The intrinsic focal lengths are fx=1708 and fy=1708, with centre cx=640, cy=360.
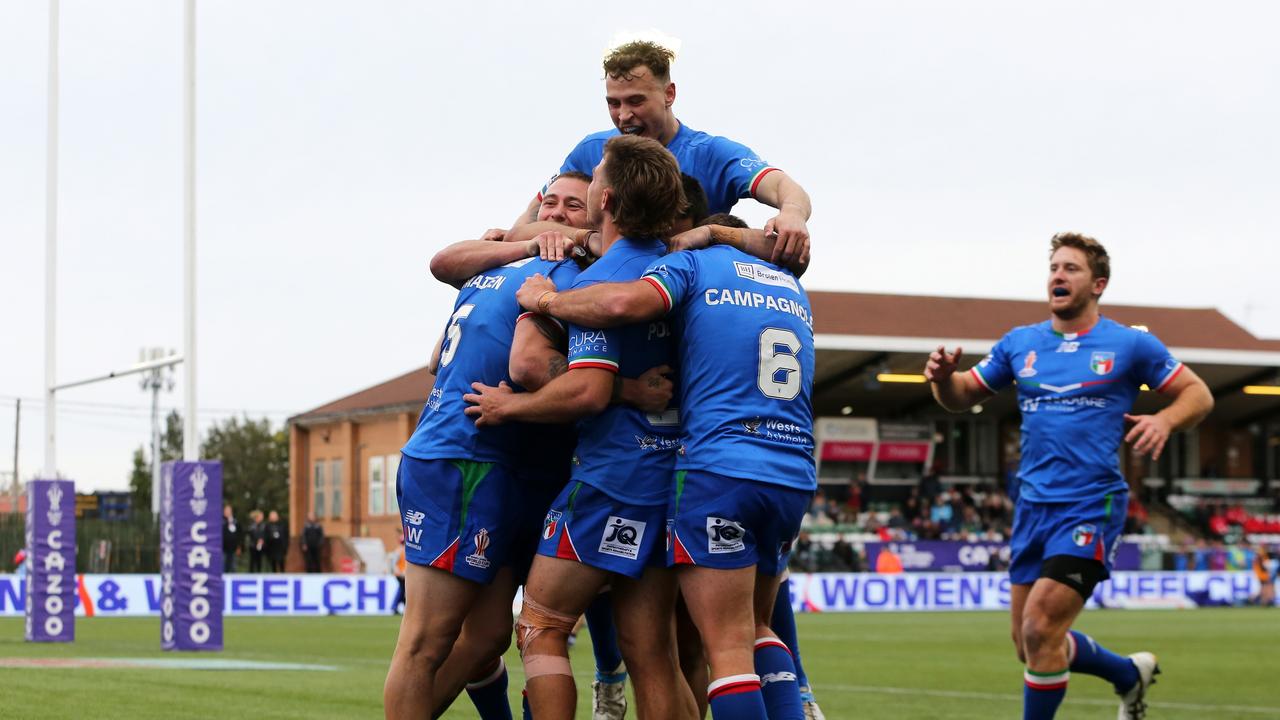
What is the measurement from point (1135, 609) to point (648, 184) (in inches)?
1310

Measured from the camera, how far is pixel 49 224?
875 inches

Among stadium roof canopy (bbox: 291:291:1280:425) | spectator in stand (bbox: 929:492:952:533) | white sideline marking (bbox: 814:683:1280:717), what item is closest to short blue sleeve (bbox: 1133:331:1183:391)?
white sideline marking (bbox: 814:683:1280:717)

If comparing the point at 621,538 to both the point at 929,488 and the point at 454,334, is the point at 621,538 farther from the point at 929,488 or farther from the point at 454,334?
the point at 929,488

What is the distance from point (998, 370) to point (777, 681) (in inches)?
134

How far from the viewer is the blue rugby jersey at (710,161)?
678 centimetres

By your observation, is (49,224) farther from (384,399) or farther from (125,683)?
(384,399)

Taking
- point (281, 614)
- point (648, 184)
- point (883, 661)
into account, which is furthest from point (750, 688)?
point (281, 614)

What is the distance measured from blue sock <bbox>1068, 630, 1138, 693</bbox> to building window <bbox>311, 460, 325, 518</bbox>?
169 ft

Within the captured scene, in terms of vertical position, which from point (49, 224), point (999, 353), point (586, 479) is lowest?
point (586, 479)

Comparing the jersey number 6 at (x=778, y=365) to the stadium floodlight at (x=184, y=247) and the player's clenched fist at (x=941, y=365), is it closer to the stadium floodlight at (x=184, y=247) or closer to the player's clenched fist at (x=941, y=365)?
the player's clenched fist at (x=941, y=365)

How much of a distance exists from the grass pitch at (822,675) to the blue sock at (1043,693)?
208 centimetres

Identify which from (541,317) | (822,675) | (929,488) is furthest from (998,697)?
(929,488)

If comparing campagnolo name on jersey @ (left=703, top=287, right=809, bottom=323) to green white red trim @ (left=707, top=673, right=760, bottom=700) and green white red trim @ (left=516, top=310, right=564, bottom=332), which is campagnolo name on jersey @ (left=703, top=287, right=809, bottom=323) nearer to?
green white red trim @ (left=516, top=310, right=564, bottom=332)

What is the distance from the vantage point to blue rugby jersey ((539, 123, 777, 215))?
6.78 m
